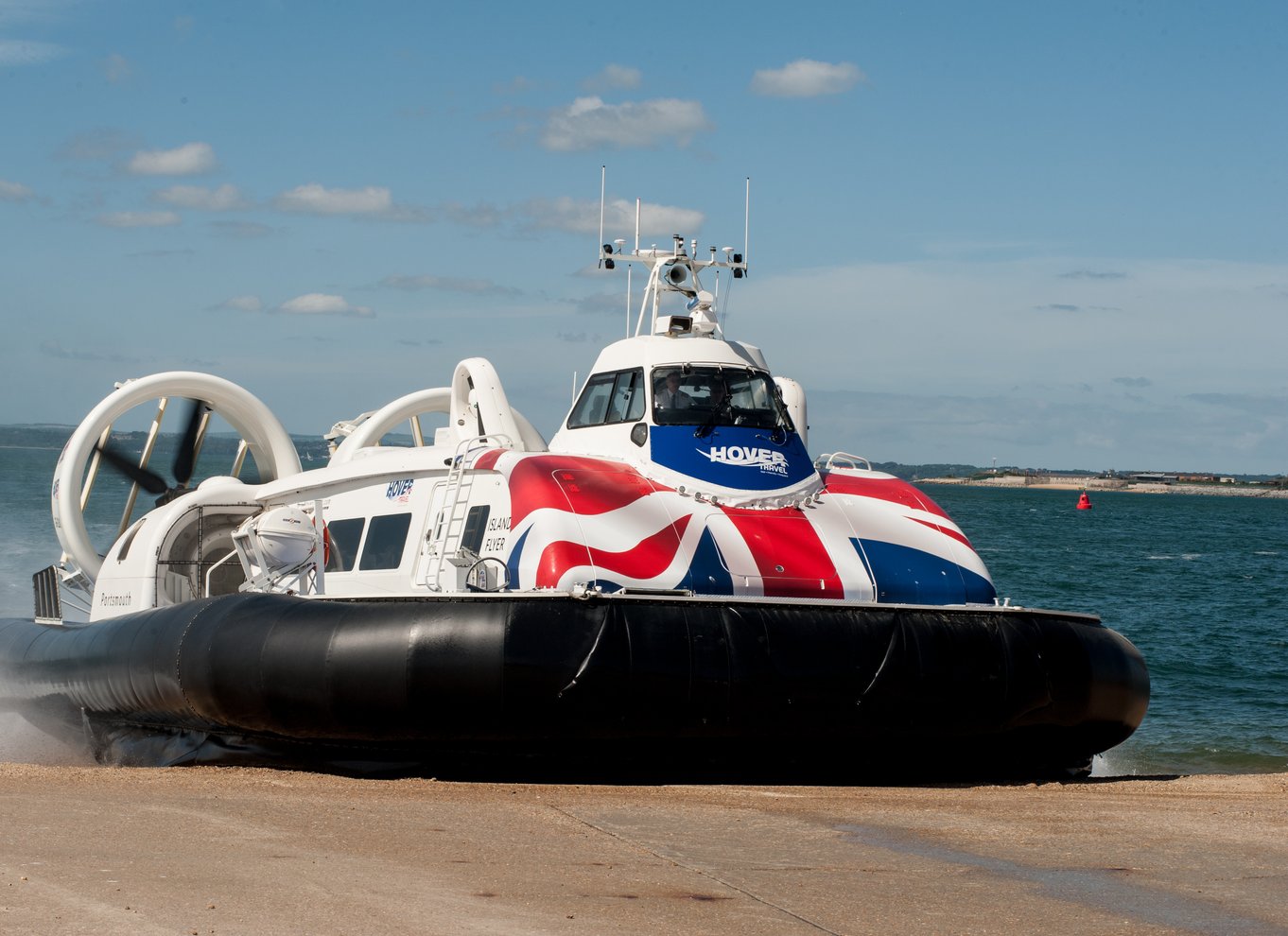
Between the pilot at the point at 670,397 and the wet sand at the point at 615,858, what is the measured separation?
2330mm

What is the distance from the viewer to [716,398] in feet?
29.6

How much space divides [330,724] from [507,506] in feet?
4.82

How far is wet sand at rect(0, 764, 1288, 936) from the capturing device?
4.57m

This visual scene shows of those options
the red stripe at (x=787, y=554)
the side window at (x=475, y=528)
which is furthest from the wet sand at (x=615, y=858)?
the side window at (x=475, y=528)

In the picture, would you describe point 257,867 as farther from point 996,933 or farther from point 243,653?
point 243,653

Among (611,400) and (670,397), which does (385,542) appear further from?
(670,397)

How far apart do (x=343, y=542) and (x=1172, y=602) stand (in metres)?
19.7

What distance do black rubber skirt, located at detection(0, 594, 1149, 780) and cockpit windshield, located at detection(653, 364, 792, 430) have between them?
1488 millimetres

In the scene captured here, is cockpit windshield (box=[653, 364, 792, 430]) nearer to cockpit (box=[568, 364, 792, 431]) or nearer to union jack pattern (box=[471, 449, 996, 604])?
cockpit (box=[568, 364, 792, 431])

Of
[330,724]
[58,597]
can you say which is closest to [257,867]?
[330,724]

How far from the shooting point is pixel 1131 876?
18.4 feet

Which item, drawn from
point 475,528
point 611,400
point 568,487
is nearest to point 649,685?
point 568,487

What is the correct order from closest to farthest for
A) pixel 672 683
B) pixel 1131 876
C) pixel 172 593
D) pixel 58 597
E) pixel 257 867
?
pixel 257 867, pixel 1131 876, pixel 672 683, pixel 172 593, pixel 58 597

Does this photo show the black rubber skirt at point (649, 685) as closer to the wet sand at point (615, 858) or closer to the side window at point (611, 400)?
the wet sand at point (615, 858)
